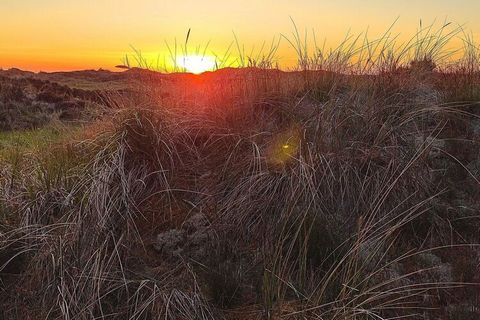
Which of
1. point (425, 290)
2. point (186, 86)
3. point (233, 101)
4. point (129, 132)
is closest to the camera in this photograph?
point (425, 290)

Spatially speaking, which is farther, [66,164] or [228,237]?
[66,164]

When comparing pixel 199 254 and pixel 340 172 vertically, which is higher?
pixel 340 172

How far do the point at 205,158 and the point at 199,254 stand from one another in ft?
3.91

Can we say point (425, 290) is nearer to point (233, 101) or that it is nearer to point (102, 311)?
point (102, 311)

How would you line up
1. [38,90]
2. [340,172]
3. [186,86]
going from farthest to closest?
[38,90] → [186,86] → [340,172]

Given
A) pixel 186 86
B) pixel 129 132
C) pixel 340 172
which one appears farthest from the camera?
pixel 186 86

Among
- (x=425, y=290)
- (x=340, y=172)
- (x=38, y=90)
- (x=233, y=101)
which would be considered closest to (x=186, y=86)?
(x=233, y=101)

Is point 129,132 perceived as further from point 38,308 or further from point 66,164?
point 38,308

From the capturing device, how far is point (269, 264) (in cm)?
304

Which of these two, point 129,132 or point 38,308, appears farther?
point 129,132

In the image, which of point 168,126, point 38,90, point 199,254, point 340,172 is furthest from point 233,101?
point 38,90

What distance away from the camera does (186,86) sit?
6.04 m

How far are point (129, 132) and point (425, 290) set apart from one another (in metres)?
2.69

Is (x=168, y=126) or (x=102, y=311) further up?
(x=168, y=126)
